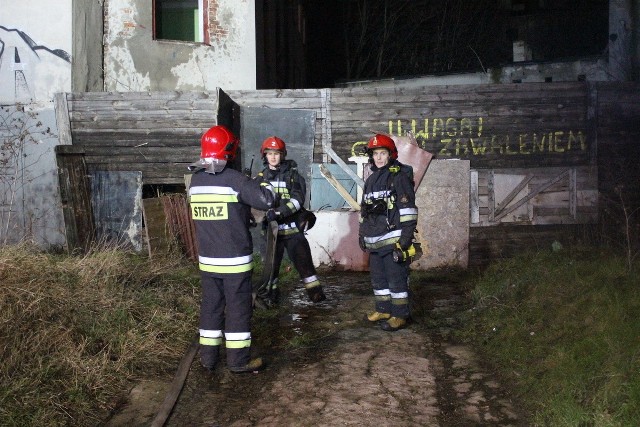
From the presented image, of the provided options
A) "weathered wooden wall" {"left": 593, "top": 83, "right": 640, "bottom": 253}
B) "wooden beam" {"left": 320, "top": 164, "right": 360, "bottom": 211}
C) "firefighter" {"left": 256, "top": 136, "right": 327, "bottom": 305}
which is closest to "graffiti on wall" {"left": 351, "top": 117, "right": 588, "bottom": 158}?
"weathered wooden wall" {"left": 593, "top": 83, "right": 640, "bottom": 253}

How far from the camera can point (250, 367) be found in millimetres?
6301

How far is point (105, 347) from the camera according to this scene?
6375mm

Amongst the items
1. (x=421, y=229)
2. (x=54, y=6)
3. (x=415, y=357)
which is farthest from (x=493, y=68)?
(x=415, y=357)

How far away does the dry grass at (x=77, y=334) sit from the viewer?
212 inches

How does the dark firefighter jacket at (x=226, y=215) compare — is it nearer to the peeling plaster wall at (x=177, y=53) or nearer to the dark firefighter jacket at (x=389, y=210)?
the dark firefighter jacket at (x=389, y=210)

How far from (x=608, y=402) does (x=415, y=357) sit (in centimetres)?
209

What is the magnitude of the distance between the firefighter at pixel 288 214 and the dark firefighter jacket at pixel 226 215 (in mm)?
1805

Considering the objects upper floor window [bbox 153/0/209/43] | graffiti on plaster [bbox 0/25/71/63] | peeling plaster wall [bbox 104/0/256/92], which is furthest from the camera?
upper floor window [bbox 153/0/209/43]

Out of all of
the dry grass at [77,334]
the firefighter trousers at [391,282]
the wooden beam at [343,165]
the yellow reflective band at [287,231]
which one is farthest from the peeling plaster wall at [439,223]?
the dry grass at [77,334]

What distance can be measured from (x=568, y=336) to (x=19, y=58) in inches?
411

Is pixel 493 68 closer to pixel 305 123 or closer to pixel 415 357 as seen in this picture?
pixel 305 123

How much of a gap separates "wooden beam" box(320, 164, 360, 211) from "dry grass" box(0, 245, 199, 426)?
4.08 metres

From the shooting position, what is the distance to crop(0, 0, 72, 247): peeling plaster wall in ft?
41.1

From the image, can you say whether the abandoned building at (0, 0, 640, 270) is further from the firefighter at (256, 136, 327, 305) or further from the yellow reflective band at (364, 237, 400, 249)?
the yellow reflective band at (364, 237, 400, 249)
